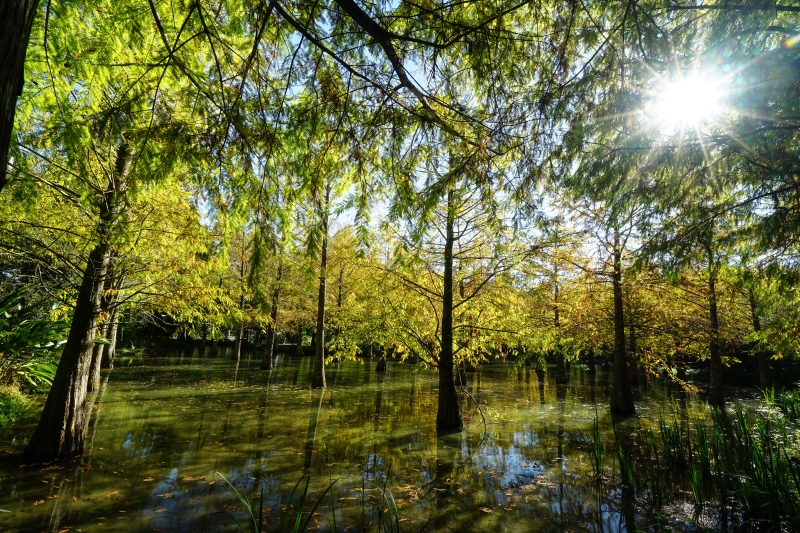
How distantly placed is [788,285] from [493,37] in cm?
625

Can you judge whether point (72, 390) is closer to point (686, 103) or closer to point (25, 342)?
point (25, 342)

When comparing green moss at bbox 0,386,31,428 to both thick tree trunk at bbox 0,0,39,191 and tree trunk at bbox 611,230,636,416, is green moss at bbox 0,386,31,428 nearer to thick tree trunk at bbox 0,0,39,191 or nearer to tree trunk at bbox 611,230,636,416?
thick tree trunk at bbox 0,0,39,191

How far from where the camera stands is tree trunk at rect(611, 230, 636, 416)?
39.1ft

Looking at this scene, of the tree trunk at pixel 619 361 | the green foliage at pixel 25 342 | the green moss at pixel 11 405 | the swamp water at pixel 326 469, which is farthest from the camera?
the tree trunk at pixel 619 361

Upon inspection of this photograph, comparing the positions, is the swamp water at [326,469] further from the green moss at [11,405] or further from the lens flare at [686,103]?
the lens flare at [686,103]

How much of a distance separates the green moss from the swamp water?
28cm

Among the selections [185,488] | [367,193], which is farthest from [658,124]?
[185,488]

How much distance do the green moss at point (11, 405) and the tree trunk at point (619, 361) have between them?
1534 centimetres

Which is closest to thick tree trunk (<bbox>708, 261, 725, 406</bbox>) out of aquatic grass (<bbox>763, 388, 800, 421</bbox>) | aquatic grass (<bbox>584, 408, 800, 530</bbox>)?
aquatic grass (<bbox>763, 388, 800, 421</bbox>)

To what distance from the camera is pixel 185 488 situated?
555 cm

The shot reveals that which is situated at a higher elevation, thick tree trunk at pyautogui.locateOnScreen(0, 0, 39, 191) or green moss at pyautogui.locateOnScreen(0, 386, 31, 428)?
thick tree trunk at pyautogui.locateOnScreen(0, 0, 39, 191)

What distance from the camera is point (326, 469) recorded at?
6.49 metres

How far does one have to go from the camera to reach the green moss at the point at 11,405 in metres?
7.89

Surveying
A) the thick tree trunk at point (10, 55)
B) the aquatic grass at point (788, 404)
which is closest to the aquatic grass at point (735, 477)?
the aquatic grass at point (788, 404)
